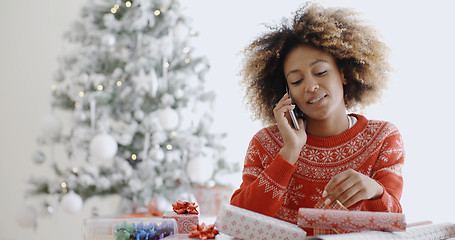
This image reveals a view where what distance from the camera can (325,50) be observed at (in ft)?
4.36

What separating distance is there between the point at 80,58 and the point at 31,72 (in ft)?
2.75

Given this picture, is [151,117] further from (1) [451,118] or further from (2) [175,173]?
(1) [451,118]

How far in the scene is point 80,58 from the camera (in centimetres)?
296

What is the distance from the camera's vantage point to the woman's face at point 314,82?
1.26 meters

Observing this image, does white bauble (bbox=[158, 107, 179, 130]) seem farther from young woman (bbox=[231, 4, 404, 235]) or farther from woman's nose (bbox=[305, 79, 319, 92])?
woman's nose (bbox=[305, 79, 319, 92])

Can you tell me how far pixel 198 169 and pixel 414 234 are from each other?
217 cm

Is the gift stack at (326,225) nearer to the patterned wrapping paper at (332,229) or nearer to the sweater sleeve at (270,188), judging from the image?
the patterned wrapping paper at (332,229)

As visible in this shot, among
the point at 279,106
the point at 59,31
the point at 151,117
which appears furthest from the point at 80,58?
the point at 279,106

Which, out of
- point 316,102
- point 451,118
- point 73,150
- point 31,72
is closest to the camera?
point 316,102

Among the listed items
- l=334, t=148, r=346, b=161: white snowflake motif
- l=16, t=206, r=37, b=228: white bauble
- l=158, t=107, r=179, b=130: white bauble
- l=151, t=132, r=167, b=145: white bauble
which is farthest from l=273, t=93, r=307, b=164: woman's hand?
l=16, t=206, r=37, b=228: white bauble

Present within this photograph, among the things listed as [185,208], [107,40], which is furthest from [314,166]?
[107,40]

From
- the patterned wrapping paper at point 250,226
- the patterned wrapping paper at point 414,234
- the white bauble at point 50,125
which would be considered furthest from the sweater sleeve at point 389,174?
the white bauble at point 50,125

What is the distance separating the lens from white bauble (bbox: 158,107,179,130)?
2.81m

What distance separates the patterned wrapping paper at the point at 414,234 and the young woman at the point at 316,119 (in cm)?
27
